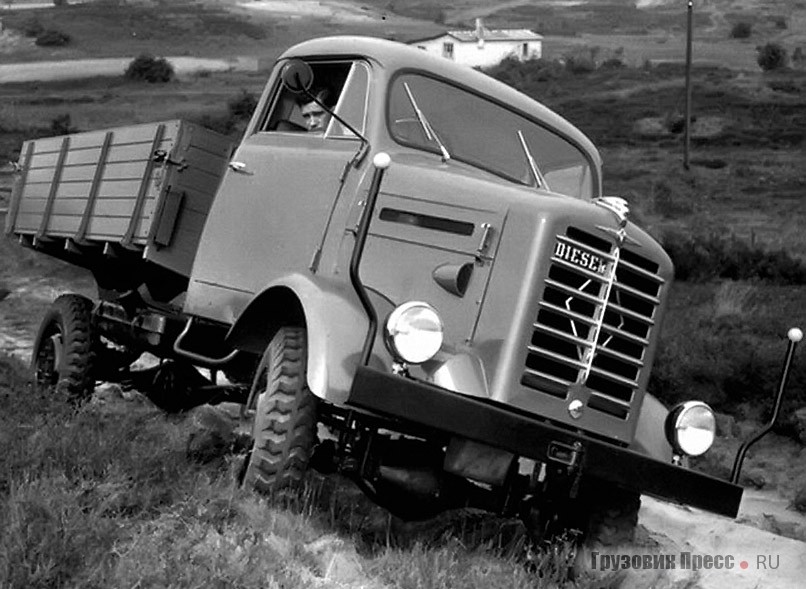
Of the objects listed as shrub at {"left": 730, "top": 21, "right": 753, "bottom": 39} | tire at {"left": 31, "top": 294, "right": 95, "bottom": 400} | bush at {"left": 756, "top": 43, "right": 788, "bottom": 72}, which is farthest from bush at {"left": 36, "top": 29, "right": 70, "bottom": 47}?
tire at {"left": 31, "top": 294, "right": 95, "bottom": 400}

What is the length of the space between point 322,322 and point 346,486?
1702 mm

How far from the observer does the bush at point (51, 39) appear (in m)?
59.9

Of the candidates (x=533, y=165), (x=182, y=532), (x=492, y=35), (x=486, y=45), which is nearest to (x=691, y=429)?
(x=533, y=165)

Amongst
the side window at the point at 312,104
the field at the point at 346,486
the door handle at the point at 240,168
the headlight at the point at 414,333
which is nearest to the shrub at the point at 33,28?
the field at the point at 346,486

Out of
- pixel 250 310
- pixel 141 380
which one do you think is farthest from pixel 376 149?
pixel 141 380

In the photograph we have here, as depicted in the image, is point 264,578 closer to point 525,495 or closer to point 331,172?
point 525,495

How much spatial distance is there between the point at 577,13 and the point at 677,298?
75663mm

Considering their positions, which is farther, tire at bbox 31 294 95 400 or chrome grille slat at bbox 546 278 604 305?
tire at bbox 31 294 95 400

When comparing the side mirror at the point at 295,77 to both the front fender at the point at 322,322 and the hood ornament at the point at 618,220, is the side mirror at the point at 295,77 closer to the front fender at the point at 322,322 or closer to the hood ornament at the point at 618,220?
the front fender at the point at 322,322

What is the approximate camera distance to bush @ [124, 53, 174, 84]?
55.0m

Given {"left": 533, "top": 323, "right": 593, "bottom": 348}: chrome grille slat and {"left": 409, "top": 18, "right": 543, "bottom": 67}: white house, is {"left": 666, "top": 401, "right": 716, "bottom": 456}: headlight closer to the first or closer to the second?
{"left": 533, "top": 323, "right": 593, "bottom": 348}: chrome grille slat

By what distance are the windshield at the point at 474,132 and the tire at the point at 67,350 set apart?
116 inches

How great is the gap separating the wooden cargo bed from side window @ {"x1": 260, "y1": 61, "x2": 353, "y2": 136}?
2.36 ft

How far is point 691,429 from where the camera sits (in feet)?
19.1
